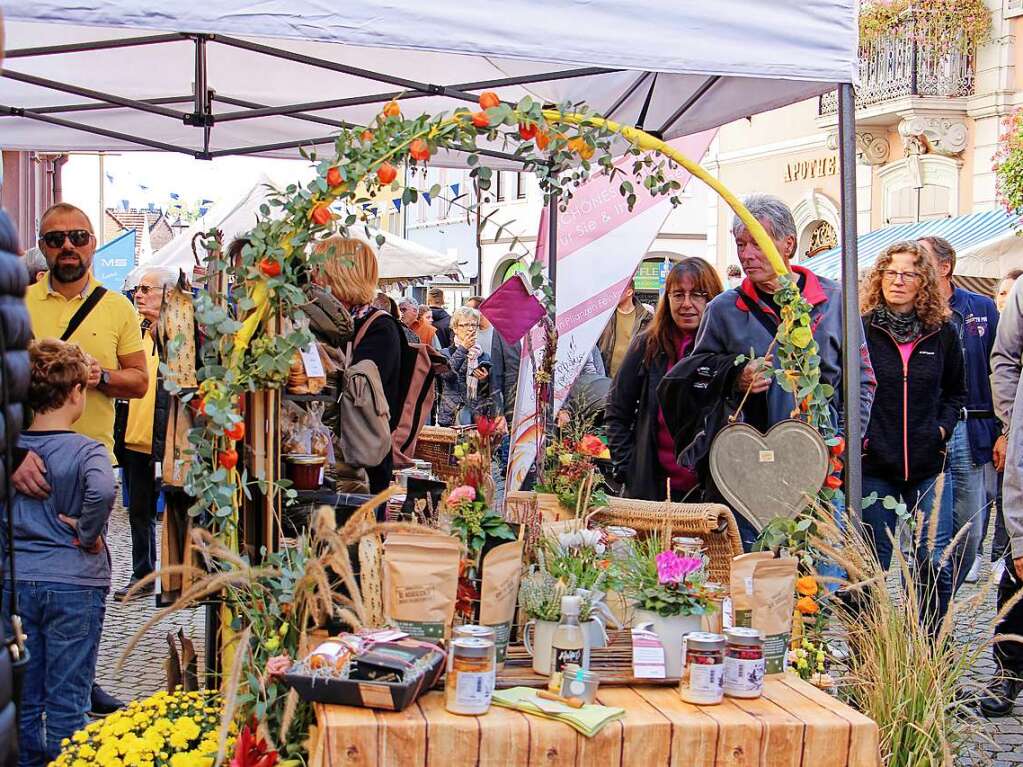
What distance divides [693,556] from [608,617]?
0.90ft

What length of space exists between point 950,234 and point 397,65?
9902 mm

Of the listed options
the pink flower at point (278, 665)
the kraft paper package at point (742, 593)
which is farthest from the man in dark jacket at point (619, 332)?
the pink flower at point (278, 665)

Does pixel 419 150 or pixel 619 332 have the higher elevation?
pixel 419 150

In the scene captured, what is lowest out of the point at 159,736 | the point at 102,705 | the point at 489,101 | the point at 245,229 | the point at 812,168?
the point at 102,705

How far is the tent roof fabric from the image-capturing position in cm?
314

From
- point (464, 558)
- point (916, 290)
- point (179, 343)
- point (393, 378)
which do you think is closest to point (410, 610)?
point (464, 558)

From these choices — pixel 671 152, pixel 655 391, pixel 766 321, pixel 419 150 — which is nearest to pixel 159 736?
pixel 419 150

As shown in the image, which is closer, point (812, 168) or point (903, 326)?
point (903, 326)

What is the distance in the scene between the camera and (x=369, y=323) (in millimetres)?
4773

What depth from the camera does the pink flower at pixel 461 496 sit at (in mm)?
2955

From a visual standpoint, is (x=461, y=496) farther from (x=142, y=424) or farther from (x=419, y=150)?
(x=142, y=424)

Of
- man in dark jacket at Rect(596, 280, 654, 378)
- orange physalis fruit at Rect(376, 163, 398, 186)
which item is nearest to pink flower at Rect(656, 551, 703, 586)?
orange physalis fruit at Rect(376, 163, 398, 186)

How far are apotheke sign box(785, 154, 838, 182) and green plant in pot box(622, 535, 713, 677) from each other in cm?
1909

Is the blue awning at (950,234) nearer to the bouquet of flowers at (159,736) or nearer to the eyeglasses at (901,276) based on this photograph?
the eyeglasses at (901,276)
